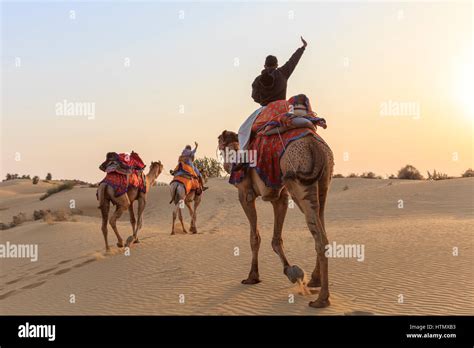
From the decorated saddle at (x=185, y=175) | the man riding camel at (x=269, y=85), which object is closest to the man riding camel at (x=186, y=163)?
the decorated saddle at (x=185, y=175)

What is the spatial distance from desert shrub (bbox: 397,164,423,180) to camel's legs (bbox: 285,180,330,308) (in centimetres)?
3729

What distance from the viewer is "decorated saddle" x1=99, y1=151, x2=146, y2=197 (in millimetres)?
13430

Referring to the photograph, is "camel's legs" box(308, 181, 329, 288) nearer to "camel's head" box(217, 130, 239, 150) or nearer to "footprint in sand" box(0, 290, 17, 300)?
"camel's head" box(217, 130, 239, 150)

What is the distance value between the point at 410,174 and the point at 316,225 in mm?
37791

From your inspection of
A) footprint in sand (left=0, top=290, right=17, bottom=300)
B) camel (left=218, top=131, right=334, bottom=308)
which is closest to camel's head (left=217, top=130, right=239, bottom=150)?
camel (left=218, top=131, right=334, bottom=308)

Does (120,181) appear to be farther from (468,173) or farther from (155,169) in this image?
(468,173)

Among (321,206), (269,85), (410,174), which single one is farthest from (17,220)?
(410,174)

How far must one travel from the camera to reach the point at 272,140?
7.73m

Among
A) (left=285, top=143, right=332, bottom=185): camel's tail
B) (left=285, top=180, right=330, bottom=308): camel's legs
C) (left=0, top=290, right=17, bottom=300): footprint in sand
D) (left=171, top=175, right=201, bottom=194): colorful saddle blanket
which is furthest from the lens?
(left=171, top=175, right=201, bottom=194): colorful saddle blanket

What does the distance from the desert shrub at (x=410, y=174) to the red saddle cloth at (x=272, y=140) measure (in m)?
36.3

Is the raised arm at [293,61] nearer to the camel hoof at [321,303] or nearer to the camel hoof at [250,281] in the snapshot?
the camel hoof at [250,281]

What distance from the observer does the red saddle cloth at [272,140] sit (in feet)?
23.9
